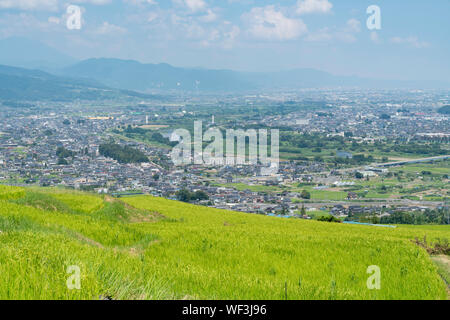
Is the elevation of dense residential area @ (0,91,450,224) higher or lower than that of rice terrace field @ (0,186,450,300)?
lower

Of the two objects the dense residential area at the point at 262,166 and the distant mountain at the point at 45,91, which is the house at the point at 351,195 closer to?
the dense residential area at the point at 262,166

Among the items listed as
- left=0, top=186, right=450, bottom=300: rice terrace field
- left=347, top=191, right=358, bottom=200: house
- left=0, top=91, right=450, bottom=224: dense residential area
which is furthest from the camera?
left=347, top=191, right=358, bottom=200: house

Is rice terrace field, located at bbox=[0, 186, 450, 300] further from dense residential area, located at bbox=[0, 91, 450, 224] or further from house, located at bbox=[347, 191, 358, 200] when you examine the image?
house, located at bbox=[347, 191, 358, 200]

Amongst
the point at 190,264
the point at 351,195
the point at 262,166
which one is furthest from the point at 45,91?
the point at 190,264

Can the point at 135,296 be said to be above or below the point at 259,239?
above

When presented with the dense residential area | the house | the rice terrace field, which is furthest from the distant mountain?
the rice terrace field
